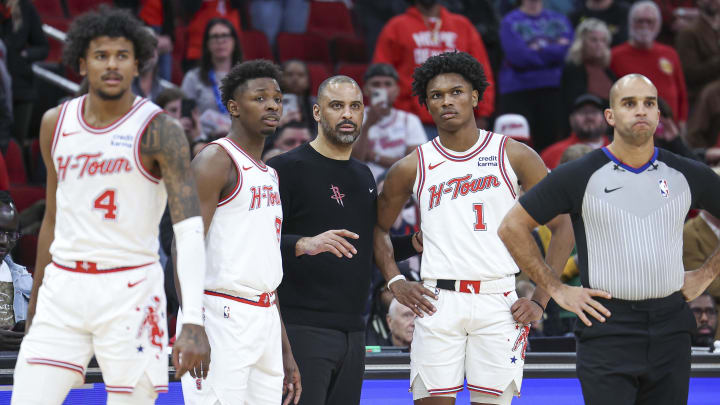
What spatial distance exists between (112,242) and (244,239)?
843 millimetres

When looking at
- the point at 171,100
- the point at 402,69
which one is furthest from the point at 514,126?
the point at 171,100

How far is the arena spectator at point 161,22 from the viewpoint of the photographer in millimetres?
9453

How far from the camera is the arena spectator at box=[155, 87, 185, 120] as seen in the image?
7.82m

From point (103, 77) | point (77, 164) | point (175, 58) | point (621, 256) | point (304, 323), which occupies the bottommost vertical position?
point (304, 323)

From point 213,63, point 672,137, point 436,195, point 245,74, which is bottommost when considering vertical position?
point 436,195

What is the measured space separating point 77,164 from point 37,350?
68 cm

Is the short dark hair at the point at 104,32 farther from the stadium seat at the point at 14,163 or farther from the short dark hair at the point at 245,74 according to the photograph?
the stadium seat at the point at 14,163

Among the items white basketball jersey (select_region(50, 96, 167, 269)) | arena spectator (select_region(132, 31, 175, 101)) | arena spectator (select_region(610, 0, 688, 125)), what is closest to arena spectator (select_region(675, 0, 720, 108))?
arena spectator (select_region(610, 0, 688, 125))

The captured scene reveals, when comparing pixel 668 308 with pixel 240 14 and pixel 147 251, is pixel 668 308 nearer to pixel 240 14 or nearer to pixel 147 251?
pixel 147 251

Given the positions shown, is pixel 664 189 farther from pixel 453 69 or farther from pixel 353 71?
→ pixel 353 71

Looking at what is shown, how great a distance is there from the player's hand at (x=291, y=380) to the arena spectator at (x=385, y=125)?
391cm

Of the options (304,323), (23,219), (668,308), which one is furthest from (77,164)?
(23,219)

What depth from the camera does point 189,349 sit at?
12.0ft

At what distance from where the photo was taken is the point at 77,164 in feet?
12.3
